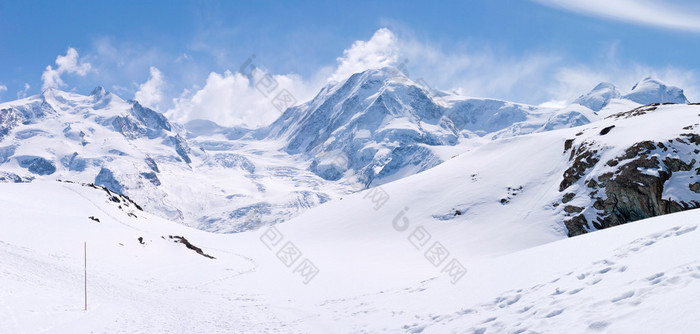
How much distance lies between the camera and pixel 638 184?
34656mm

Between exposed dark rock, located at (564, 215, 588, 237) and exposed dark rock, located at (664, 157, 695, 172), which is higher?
exposed dark rock, located at (664, 157, 695, 172)

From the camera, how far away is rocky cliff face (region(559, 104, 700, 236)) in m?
32.8

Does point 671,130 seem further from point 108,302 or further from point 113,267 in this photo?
point 113,267

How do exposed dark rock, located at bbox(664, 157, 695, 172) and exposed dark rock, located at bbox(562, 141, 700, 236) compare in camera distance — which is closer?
exposed dark rock, located at bbox(562, 141, 700, 236)

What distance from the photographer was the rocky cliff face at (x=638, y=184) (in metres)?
32.8

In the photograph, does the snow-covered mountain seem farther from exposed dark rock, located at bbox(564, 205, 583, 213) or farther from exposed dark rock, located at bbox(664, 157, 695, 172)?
exposed dark rock, located at bbox(664, 157, 695, 172)

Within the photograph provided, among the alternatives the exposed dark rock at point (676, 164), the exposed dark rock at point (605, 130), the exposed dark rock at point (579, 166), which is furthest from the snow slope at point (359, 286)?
the exposed dark rock at point (605, 130)

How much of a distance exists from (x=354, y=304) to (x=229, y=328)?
6824 mm

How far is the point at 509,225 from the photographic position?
4228 centimetres

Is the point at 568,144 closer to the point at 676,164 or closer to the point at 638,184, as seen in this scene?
the point at 676,164

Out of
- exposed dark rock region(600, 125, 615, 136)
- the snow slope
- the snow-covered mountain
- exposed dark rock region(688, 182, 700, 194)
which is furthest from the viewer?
exposed dark rock region(600, 125, 615, 136)

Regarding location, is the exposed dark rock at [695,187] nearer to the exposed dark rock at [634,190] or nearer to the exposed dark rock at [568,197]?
the exposed dark rock at [634,190]

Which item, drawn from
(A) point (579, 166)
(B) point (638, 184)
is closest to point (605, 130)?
(A) point (579, 166)

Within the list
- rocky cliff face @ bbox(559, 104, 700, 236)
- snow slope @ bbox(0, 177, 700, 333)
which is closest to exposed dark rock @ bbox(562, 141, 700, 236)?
rocky cliff face @ bbox(559, 104, 700, 236)
